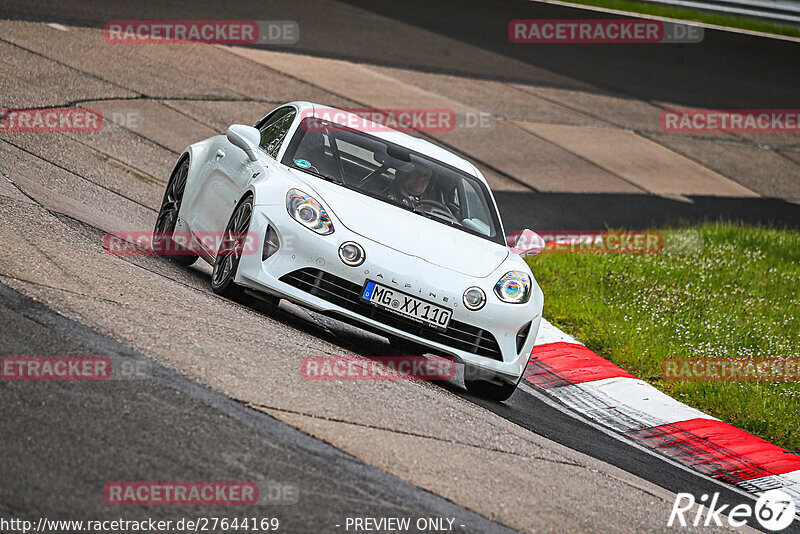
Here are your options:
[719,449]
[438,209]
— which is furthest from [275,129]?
[719,449]

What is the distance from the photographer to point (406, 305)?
630cm

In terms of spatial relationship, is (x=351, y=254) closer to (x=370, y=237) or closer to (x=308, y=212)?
(x=370, y=237)

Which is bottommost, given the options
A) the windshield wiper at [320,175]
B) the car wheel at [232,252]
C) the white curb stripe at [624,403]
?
the white curb stripe at [624,403]

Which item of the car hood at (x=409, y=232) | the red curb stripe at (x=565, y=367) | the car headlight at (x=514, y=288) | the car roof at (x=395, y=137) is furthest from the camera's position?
the red curb stripe at (x=565, y=367)

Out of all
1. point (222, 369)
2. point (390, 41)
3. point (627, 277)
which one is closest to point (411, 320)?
point (222, 369)

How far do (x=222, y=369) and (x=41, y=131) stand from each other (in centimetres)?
641

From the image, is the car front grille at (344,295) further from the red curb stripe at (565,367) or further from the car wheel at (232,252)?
the red curb stripe at (565,367)

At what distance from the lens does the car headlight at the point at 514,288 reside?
6.66 m

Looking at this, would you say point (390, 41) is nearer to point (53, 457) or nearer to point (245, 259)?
point (245, 259)

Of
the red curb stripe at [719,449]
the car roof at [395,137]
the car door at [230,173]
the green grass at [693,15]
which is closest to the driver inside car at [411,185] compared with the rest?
the car roof at [395,137]

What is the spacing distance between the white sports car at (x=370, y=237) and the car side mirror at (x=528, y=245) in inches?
0.5

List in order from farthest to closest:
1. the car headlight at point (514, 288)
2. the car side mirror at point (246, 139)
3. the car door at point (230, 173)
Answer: the car side mirror at point (246, 139)
the car door at point (230, 173)
the car headlight at point (514, 288)

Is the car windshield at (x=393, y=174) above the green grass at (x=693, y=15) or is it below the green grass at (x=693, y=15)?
below

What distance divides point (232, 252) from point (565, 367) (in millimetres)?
2937
